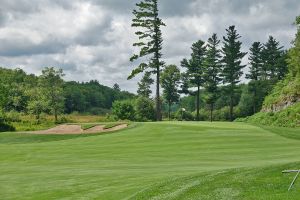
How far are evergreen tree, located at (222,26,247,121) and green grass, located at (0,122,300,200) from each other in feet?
187

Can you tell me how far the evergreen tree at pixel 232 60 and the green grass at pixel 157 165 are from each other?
56951mm

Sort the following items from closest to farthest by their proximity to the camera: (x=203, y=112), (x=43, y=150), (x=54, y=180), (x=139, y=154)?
(x=54, y=180), (x=139, y=154), (x=43, y=150), (x=203, y=112)

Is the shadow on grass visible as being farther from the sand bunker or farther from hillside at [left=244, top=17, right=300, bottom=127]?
hillside at [left=244, top=17, right=300, bottom=127]

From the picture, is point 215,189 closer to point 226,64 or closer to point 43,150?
point 43,150

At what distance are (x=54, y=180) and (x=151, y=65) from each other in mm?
53513

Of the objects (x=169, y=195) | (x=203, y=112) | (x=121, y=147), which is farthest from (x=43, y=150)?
(x=203, y=112)

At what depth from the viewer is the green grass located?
514 inches

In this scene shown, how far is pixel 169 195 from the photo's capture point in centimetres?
1271

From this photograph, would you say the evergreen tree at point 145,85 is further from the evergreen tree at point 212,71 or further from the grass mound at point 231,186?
the grass mound at point 231,186

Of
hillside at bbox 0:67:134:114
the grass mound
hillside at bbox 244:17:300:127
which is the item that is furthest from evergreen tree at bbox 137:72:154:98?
the grass mound

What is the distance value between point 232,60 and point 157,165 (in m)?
76.9

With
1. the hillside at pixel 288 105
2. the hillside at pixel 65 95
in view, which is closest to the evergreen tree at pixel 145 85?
the hillside at pixel 65 95

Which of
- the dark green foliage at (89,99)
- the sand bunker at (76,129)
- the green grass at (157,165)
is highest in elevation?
the dark green foliage at (89,99)

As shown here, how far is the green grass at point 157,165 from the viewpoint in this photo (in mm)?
13047
